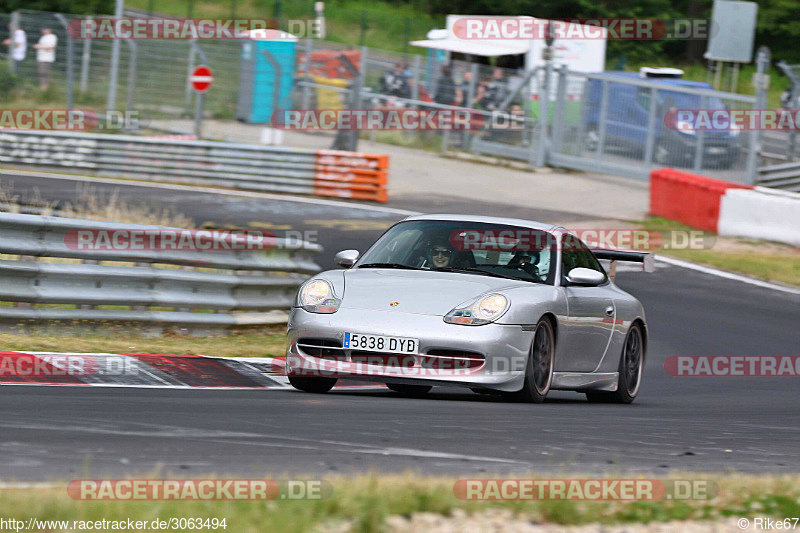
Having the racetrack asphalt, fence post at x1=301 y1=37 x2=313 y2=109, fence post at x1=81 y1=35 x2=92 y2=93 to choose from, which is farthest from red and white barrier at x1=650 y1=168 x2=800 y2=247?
fence post at x1=81 y1=35 x2=92 y2=93

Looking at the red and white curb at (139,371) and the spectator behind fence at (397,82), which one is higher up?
the spectator behind fence at (397,82)

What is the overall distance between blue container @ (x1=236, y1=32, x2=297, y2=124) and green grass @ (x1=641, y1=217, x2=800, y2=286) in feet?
48.6

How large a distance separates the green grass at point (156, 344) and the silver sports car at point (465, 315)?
1.70 meters

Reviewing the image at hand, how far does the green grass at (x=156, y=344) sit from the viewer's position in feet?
30.6

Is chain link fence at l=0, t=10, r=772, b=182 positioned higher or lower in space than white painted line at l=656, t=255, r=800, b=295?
higher

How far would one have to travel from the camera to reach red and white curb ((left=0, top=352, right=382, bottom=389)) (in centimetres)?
813

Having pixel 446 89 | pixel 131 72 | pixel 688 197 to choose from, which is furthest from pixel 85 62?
pixel 688 197

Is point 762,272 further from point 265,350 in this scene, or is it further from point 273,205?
point 265,350

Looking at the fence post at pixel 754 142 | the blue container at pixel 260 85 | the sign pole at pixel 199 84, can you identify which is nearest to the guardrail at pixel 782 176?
the fence post at pixel 754 142

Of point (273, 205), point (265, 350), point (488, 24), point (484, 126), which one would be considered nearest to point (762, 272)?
point (273, 205)

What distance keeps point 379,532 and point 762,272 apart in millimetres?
15044

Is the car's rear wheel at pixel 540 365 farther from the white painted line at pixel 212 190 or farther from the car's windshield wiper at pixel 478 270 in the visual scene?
the white painted line at pixel 212 190

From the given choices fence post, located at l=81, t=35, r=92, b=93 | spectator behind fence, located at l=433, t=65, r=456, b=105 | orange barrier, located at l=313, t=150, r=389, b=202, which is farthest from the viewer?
spectator behind fence, located at l=433, t=65, r=456, b=105

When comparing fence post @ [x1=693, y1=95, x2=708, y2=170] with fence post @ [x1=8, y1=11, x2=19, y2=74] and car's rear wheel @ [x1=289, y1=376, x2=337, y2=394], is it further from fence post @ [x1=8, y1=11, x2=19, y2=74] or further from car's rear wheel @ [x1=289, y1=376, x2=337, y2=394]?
car's rear wheel @ [x1=289, y1=376, x2=337, y2=394]
